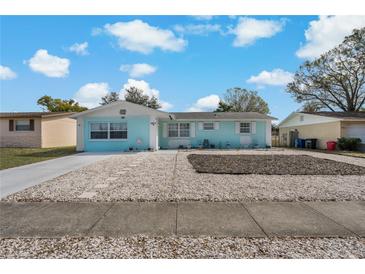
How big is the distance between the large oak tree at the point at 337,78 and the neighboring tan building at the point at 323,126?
9.96 m

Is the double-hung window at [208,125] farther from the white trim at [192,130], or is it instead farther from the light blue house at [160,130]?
the white trim at [192,130]

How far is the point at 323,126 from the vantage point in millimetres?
20141

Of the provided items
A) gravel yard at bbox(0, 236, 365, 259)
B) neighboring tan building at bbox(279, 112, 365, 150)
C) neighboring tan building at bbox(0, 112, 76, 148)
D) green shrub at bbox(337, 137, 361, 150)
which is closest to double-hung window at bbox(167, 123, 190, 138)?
neighboring tan building at bbox(0, 112, 76, 148)

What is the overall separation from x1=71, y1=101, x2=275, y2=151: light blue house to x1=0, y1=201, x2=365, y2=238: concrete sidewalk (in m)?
12.2

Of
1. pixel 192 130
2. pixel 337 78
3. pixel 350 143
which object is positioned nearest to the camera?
pixel 350 143

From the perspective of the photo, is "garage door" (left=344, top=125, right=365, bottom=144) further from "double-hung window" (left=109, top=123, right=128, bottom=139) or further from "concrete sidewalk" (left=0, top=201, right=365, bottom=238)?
"double-hung window" (left=109, top=123, right=128, bottom=139)

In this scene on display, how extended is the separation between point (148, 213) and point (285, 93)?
35.1 metres

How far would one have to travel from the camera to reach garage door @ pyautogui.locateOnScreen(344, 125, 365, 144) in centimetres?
1844

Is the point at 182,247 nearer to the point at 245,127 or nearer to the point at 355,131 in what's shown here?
the point at 245,127

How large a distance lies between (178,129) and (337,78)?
955 inches

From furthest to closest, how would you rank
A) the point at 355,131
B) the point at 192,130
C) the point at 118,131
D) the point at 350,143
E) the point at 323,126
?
1. the point at 323,126
2. the point at 192,130
3. the point at 355,131
4. the point at 350,143
5. the point at 118,131

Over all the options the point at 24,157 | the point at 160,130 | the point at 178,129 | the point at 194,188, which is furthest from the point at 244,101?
the point at 194,188

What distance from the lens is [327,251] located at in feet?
9.05

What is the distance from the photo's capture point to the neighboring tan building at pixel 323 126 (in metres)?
18.4
